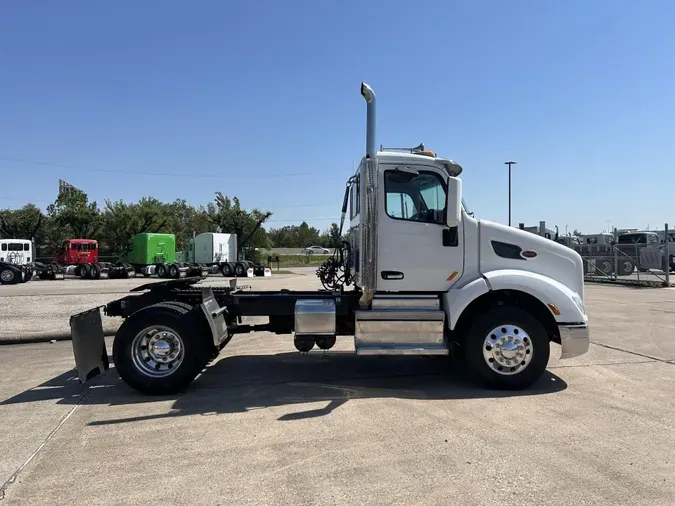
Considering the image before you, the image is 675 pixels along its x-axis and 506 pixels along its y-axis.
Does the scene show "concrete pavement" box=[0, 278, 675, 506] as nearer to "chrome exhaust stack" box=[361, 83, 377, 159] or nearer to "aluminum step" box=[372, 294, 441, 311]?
"aluminum step" box=[372, 294, 441, 311]

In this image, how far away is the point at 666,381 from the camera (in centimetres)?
627

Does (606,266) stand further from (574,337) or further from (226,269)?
(226,269)

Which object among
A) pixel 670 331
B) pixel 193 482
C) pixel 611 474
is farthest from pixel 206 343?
pixel 670 331

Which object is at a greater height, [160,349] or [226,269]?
[226,269]

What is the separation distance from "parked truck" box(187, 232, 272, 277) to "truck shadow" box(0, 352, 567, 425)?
27.6 m

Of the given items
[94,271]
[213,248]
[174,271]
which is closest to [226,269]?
[213,248]

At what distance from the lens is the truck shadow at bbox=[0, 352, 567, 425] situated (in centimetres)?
545

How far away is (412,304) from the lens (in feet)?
20.1

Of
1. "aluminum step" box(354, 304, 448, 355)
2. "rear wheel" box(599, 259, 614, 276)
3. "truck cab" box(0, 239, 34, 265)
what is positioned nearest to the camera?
"aluminum step" box(354, 304, 448, 355)

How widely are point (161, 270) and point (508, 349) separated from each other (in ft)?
104

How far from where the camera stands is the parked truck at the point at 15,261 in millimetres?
27312

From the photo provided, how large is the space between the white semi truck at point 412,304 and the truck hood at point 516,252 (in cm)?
1

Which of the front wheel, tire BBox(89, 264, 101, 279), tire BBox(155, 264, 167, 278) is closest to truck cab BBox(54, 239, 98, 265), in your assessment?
tire BBox(89, 264, 101, 279)

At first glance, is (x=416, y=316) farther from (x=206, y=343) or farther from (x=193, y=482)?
(x=193, y=482)
